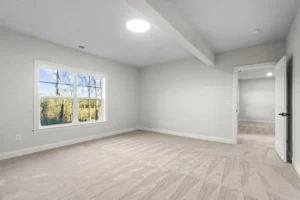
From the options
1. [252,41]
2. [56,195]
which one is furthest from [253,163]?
[56,195]

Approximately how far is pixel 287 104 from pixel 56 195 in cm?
434

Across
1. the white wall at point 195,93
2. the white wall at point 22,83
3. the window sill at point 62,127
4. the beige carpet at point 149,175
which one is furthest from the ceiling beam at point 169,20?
the window sill at point 62,127

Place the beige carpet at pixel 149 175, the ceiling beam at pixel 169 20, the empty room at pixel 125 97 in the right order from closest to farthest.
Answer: the ceiling beam at pixel 169 20 → the beige carpet at pixel 149 175 → the empty room at pixel 125 97

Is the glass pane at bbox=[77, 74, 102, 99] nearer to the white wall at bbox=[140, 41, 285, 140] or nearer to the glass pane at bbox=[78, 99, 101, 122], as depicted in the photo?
the glass pane at bbox=[78, 99, 101, 122]

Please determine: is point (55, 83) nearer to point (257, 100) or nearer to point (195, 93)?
point (195, 93)

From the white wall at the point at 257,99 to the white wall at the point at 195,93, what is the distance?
5.84 meters

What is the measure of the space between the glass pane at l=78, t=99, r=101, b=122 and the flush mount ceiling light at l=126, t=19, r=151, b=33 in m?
2.79

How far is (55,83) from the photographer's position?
3.88 m

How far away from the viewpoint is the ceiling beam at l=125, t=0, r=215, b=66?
5.61 ft

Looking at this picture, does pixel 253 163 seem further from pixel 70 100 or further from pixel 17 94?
pixel 17 94

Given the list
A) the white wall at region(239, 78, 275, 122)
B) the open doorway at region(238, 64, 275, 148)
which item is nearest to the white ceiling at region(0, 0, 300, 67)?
the open doorway at region(238, 64, 275, 148)

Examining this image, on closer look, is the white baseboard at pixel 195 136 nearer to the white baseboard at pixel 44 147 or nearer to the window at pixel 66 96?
the white baseboard at pixel 44 147

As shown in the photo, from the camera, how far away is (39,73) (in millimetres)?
3557

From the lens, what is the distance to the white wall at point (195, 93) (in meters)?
4.07
